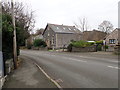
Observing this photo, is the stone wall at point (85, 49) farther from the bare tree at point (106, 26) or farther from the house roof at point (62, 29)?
the bare tree at point (106, 26)

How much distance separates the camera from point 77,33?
54.5 meters

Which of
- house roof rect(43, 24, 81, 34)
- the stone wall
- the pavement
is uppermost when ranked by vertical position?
house roof rect(43, 24, 81, 34)

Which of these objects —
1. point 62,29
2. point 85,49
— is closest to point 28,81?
point 85,49

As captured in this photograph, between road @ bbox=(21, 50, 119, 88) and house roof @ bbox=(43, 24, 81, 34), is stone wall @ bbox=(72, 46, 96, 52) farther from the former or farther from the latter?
house roof @ bbox=(43, 24, 81, 34)

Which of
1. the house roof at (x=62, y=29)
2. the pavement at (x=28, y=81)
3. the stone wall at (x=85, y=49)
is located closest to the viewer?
the pavement at (x=28, y=81)

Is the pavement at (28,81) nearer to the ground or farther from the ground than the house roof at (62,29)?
nearer to the ground

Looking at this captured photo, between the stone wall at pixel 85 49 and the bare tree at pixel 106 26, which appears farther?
the bare tree at pixel 106 26

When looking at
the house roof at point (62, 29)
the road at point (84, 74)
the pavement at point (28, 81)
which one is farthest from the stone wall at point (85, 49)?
the pavement at point (28, 81)

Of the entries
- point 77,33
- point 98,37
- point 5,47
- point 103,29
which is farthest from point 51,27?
point 5,47

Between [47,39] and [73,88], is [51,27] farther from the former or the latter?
[73,88]

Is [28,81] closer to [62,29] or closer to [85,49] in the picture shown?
[85,49]

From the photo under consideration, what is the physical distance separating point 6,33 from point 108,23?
61.6 metres

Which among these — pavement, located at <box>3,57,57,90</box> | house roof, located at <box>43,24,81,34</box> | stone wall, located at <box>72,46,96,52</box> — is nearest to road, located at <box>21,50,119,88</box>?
pavement, located at <box>3,57,57,90</box>

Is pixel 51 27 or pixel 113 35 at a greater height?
pixel 51 27
